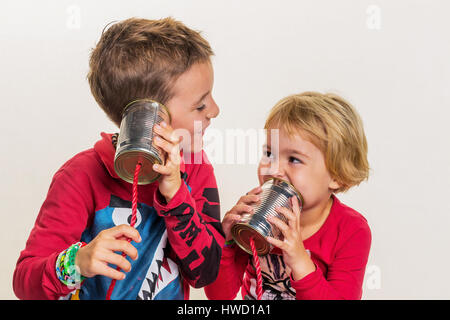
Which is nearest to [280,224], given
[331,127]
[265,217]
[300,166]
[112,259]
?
[265,217]

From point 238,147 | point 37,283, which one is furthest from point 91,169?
point 238,147

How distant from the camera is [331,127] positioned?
142cm

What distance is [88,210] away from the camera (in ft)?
4.44

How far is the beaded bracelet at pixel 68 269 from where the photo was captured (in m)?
1.14

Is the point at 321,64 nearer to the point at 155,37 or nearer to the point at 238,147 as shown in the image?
the point at 238,147

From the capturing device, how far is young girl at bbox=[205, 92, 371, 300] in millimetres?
1383

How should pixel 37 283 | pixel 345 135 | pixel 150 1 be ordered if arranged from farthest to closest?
pixel 150 1 → pixel 345 135 → pixel 37 283

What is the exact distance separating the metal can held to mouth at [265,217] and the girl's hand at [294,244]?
13 millimetres

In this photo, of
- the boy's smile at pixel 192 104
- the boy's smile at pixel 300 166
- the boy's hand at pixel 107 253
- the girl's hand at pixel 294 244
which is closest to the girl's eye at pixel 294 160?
A: the boy's smile at pixel 300 166

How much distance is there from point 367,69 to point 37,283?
4.53ft

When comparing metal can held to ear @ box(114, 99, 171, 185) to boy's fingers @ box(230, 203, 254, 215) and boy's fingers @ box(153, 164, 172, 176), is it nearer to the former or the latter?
boy's fingers @ box(153, 164, 172, 176)

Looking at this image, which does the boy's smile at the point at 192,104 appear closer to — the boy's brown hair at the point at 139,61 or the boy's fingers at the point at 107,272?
the boy's brown hair at the point at 139,61

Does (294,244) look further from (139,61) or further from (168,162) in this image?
(139,61)

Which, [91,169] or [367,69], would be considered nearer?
[91,169]
